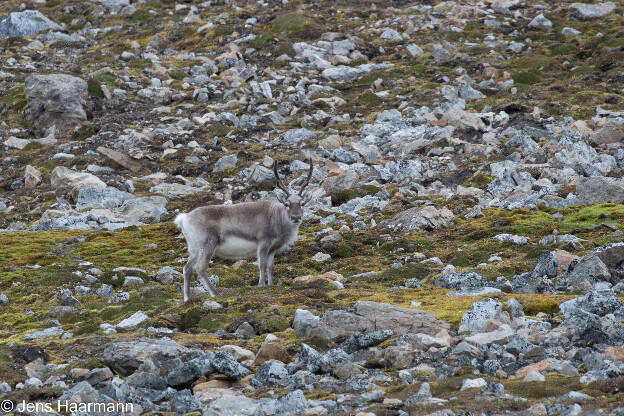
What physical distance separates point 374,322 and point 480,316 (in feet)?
4.90

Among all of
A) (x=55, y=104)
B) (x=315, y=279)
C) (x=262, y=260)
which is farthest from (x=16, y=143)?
(x=315, y=279)

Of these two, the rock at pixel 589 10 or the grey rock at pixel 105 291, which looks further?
the rock at pixel 589 10

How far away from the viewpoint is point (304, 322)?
11.7 metres

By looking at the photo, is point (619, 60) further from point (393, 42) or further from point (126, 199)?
point (126, 199)

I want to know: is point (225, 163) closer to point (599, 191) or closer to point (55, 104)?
point (55, 104)

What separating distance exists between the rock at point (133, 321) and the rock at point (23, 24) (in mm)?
32449

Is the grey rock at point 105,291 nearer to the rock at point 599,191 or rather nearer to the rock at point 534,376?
the rock at point 534,376

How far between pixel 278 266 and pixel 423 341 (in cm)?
766

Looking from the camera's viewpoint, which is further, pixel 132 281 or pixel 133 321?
pixel 132 281

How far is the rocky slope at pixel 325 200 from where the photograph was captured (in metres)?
9.70

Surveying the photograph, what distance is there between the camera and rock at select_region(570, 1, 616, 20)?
126ft

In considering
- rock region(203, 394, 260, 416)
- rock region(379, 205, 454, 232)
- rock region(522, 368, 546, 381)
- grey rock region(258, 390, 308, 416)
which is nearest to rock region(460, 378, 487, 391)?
rock region(522, 368, 546, 381)

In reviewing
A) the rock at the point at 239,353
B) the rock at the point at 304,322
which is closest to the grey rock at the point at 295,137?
the rock at the point at 304,322

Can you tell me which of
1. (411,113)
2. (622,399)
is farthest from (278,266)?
(411,113)
